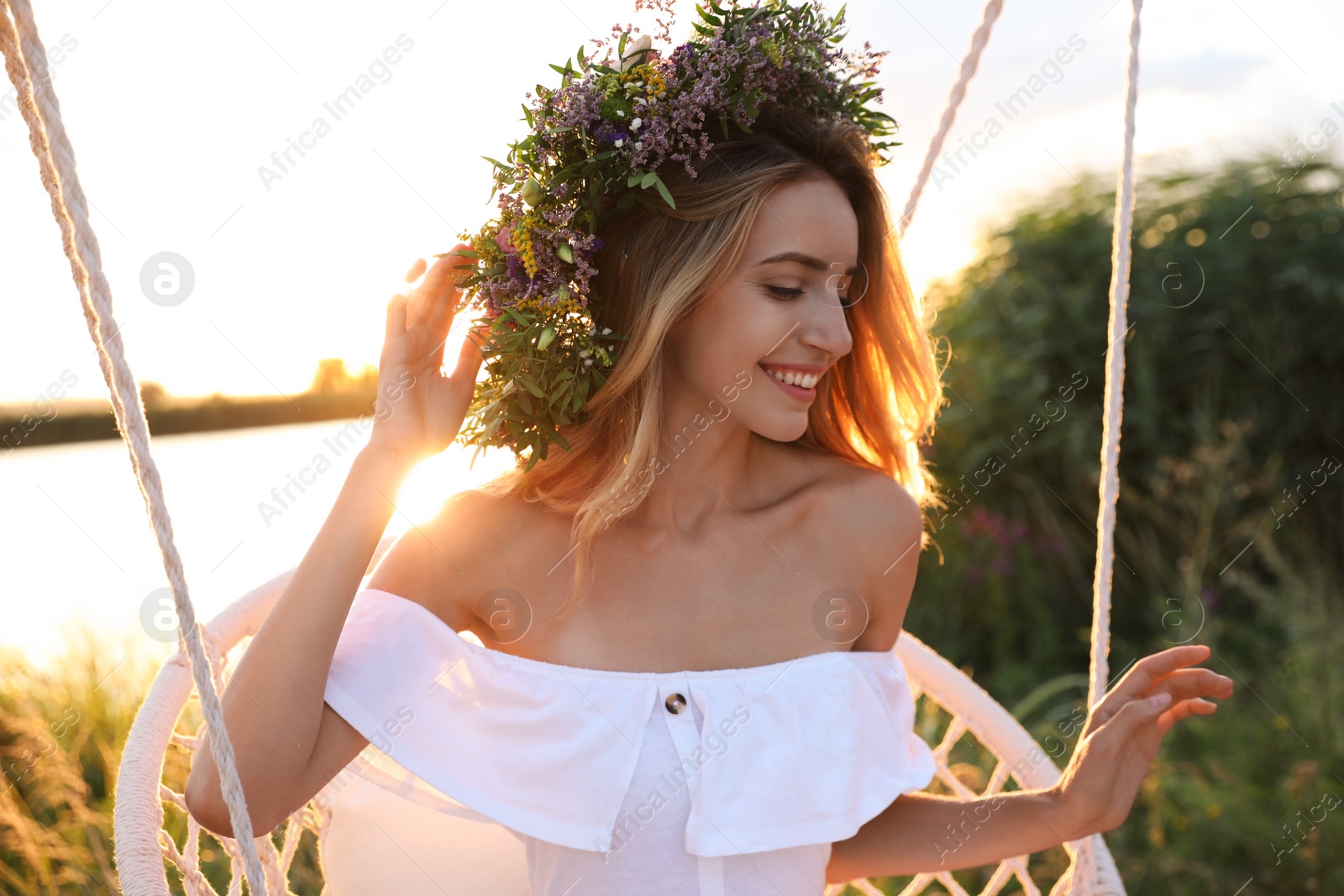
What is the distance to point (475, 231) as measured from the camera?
176 centimetres

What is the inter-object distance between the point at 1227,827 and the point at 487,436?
8.68 ft

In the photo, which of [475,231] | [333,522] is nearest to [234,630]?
[333,522]

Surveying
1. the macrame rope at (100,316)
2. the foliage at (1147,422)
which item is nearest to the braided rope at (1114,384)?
the macrame rope at (100,316)

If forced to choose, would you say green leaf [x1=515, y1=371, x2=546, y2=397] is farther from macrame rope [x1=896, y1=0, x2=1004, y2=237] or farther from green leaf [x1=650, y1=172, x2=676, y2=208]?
macrame rope [x1=896, y1=0, x2=1004, y2=237]

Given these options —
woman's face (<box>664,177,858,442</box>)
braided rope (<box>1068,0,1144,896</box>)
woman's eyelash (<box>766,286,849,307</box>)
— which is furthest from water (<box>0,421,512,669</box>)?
braided rope (<box>1068,0,1144,896</box>)

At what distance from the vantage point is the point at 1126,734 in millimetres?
1608

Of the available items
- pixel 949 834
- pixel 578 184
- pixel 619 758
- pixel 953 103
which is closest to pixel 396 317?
pixel 578 184

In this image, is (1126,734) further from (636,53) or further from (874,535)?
(636,53)

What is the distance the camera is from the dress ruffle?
1.67m

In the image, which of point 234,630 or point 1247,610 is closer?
point 234,630

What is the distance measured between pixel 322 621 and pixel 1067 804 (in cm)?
116

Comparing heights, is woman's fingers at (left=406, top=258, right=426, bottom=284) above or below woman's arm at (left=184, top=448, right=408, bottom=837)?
above

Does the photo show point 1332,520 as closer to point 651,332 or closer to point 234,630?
point 651,332

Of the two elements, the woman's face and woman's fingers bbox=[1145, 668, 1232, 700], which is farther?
the woman's face
